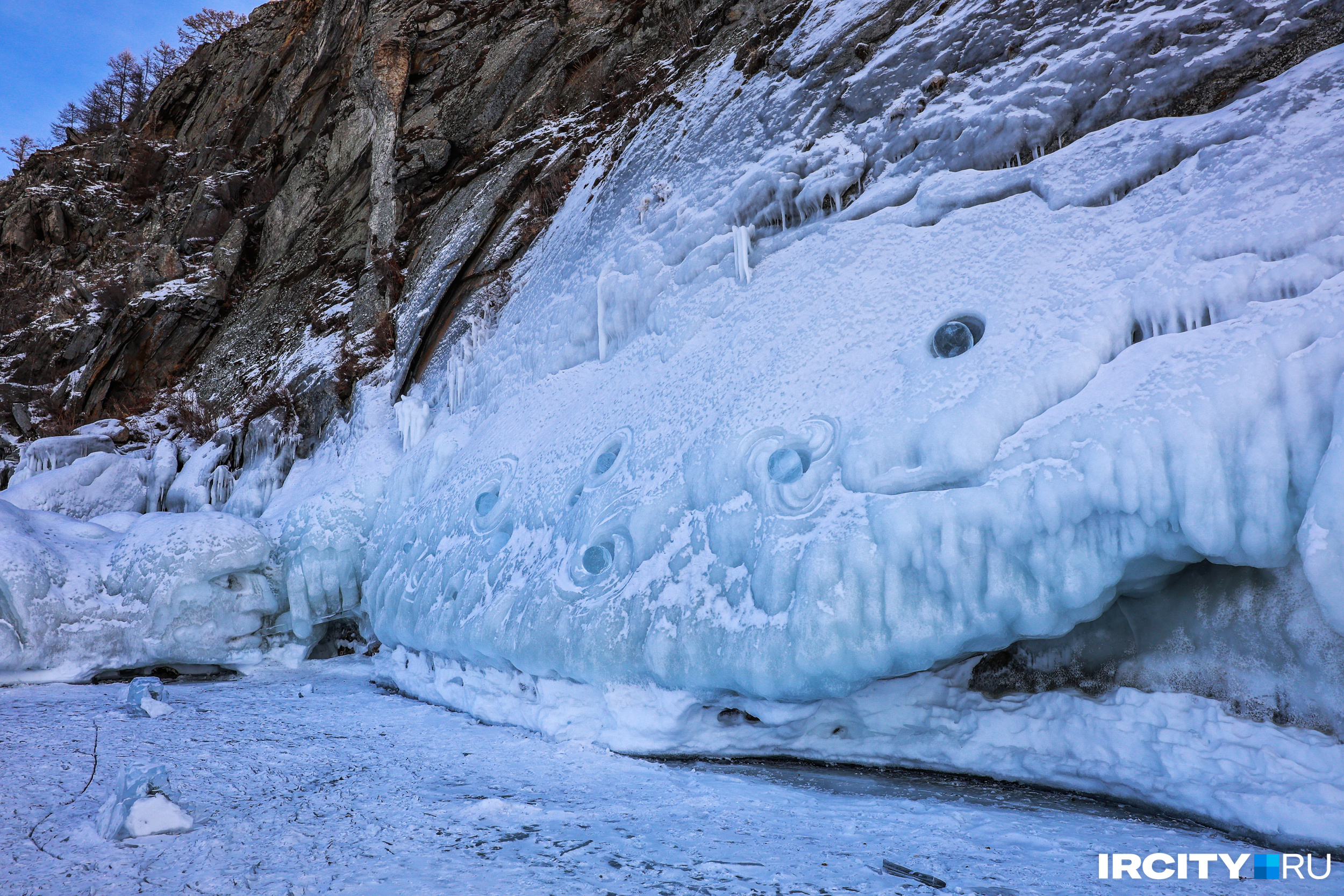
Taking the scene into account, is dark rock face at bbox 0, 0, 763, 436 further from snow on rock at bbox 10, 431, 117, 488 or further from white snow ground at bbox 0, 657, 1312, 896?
white snow ground at bbox 0, 657, 1312, 896

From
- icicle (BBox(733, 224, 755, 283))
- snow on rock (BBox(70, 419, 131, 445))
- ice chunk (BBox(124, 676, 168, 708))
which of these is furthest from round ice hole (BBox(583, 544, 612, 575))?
snow on rock (BBox(70, 419, 131, 445))

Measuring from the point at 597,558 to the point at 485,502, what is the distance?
2.08 metres

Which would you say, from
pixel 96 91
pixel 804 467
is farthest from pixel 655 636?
pixel 96 91

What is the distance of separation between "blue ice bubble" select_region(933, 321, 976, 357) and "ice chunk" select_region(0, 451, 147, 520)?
37.9ft

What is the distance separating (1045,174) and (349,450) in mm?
8494

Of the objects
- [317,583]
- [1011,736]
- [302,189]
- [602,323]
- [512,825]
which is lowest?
[512,825]

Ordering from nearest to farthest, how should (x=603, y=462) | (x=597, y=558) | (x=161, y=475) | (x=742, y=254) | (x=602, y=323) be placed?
(x=597, y=558), (x=603, y=462), (x=742, y=254), (x=602, y=323), (x=161, y=475)

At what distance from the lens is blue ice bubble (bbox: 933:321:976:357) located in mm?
4551

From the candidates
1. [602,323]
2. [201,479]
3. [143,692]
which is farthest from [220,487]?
[602,323]

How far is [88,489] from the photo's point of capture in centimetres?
1141

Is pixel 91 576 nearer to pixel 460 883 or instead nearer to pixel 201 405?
pixel 201 405

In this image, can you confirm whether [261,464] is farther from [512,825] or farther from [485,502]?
[512,825]

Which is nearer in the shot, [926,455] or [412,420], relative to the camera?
[926,455]

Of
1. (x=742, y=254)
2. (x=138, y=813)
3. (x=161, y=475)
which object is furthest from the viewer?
(x=161, y=475)
